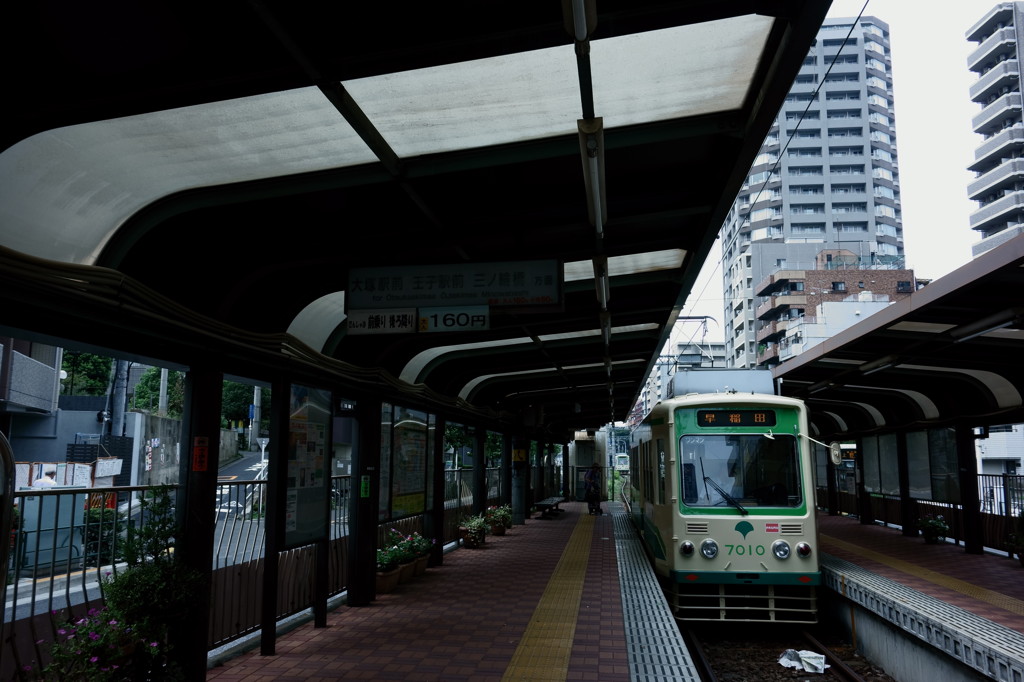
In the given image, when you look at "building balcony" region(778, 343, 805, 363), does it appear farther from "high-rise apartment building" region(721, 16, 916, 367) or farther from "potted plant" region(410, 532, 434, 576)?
"potted plant" region(410, 532, 434, 576)

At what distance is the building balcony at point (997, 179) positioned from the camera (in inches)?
2170

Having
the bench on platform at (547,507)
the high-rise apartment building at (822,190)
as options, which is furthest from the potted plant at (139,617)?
the high-rise apartment building at (822,190)

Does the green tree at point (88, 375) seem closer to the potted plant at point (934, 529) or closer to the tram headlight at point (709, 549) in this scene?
the tram headlight at point (709, 549)

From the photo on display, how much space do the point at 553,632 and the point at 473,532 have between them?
790 cm

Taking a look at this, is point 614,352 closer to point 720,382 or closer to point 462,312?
point 720,382

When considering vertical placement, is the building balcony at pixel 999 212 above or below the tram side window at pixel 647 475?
above

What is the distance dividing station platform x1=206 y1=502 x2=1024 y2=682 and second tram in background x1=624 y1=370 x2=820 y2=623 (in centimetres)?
76

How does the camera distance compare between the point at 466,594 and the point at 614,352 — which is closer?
the point at 466,594

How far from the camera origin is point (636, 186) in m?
6.48

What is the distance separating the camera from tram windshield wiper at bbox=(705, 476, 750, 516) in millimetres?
8680

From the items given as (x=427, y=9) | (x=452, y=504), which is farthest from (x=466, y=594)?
(x=427, y=9)

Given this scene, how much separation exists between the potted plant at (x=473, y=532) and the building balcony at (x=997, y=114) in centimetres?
6007

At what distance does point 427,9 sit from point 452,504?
12834 mm

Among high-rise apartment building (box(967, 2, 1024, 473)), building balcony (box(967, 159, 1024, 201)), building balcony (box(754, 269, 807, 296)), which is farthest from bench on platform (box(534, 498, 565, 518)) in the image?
building balcony (box(967, 159, 1024, 201))
